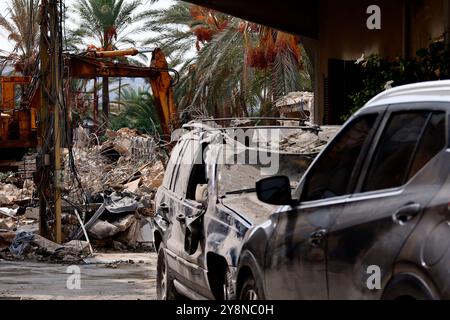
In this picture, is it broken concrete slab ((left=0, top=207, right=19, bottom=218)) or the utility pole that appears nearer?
the utility pole

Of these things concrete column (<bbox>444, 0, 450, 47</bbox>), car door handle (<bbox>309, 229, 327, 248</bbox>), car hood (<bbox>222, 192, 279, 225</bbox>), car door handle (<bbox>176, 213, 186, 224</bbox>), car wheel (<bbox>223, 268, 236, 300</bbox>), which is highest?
concrete column (<bbox>444, 0, 450, 47</bbox>)

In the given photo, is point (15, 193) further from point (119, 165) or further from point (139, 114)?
point (139, 114)

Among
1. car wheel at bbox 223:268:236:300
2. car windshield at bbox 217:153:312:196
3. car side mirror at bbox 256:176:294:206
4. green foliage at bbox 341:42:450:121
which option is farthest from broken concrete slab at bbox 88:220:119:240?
car side mirror at bbox 256:176:294:206

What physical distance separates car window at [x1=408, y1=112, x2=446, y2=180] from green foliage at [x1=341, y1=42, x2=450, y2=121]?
7193 millimetres

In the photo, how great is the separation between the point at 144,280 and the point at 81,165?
617 inches

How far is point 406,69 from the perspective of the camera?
44.4ft

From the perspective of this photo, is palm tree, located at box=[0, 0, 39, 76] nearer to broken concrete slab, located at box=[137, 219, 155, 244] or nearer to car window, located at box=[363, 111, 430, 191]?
broken concrete slab, located at box=[137, 219, 155, 244]

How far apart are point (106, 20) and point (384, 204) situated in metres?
42.4

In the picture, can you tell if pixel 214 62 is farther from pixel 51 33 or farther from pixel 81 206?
pixel 51 33

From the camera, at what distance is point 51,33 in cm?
2356

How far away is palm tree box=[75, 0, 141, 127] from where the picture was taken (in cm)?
4622

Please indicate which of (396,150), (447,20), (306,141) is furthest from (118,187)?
(396,150)

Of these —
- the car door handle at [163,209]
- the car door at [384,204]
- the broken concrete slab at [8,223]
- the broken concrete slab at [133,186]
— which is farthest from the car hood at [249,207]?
the broken concrete slab at [133,186]
